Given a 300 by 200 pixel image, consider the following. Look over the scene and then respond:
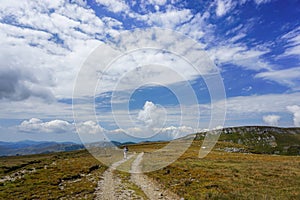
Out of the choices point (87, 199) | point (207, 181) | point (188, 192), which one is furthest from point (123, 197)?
point (207, 181)

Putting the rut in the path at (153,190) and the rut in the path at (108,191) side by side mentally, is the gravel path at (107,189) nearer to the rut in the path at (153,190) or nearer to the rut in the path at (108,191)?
the rut in the path at (108,191)

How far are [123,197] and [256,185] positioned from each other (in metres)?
11.7

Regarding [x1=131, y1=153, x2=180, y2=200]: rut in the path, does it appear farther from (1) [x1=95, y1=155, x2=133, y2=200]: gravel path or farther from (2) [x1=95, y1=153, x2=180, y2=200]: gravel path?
(1) [x1=95, y1=155, x2=133, y2=200]: gravel path

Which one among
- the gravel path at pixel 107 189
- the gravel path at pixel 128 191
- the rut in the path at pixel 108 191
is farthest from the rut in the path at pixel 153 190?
the gravel path at pixel 107 189

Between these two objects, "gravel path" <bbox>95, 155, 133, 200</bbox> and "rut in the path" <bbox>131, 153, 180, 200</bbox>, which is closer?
"rut in the path" <bbox>131, 153, 180, 200</bbox>

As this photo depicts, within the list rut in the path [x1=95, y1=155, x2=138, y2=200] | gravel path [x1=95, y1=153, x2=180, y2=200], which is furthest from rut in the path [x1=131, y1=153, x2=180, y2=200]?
rut in the path [x1=95, y1=155, x2=138, y2=200]

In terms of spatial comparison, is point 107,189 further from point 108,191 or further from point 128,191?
point 128,191

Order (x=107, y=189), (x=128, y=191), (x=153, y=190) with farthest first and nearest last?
1. (x=107, y=189)
2. (x=153, y=190)
3. (x=128, y=191)

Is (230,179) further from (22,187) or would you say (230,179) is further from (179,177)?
(22,187)

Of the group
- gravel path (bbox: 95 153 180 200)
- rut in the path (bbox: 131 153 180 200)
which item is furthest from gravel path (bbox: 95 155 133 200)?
rut in the path (bbox: 131 153 180 200)

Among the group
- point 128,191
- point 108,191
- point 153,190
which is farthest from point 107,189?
point 153,190

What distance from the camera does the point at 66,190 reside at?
20.5 meters

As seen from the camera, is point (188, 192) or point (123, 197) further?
point (188, 192)

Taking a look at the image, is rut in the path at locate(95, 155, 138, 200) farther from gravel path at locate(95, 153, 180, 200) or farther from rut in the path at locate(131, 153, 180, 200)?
rut in the path at locate(131, 153, 180, 200)
